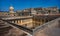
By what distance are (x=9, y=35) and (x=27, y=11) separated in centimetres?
1576

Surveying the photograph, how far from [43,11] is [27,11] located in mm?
5286

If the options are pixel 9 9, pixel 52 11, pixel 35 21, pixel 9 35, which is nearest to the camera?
pixel 9 35

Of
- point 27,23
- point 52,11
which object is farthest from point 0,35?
point 52,11

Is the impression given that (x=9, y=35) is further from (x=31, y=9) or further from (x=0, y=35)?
(x=31, y=9)

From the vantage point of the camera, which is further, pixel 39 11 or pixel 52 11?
pixel 52 11

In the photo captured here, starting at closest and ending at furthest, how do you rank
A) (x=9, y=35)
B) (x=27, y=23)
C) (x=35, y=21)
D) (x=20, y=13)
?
(x=9, y=35), (x=27, y=23), (x=35, y=21), (x=20, y=13)

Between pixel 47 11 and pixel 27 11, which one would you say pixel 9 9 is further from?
pixel 47 11

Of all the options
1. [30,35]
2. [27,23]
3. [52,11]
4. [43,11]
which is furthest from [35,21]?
[52,11]

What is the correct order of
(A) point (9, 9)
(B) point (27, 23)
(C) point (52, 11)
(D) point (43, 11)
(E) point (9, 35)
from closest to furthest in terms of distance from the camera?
1. (E) point (9, 35)
2. (B) point (27, 23)
3. (A) point (9, 9)
4. (D) point (43, 11)
5. (C) point (52, 11)

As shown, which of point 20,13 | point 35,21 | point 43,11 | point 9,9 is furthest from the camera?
point 43,11

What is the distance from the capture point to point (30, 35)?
2.94 meters

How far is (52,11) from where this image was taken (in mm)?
23672

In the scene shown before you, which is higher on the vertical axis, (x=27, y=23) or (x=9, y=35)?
(x=9, y=35)

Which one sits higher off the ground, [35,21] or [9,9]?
[9,9]
